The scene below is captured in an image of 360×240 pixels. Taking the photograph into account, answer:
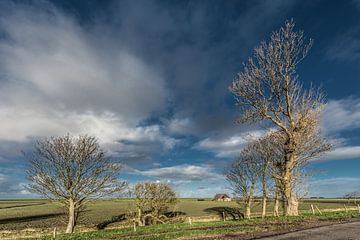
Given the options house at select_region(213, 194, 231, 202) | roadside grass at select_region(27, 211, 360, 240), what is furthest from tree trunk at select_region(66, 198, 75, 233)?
house at select_region(213, 194, 231, 202)

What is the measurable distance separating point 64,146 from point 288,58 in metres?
31.0

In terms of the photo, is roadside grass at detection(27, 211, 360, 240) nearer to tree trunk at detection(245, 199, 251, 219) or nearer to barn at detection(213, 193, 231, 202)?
tree trunk at detection(245, 199, 251, 219)

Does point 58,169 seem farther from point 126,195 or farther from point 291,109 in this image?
point 291,109

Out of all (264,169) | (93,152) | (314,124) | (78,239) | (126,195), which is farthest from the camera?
(264,169)

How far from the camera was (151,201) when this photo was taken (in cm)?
4731

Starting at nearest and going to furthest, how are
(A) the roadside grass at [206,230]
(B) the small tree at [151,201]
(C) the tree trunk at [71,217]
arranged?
(A) the roadside grass at [206,230], (C) the tree trunk at [71,217], (B) the small tree at [151,201]

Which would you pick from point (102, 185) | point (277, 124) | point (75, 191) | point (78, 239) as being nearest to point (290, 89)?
point (277, 124)

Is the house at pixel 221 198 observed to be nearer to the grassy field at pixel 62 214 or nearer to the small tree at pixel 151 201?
the grassy field at pixel 62 214

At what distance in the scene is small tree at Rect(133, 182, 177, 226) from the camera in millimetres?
46562

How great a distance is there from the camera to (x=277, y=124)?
2961 cm

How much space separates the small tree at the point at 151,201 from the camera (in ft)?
153

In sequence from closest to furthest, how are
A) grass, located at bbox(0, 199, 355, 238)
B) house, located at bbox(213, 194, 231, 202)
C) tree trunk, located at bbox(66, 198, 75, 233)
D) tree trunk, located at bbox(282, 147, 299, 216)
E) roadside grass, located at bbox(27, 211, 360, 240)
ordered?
roadside grass, located at bbox(27, 211, 360, 240)
tree trunk, located at bbox(282, 147, 299, 216)
tree trunk, located at bbox(66, 198, 75, 233)
grass, located at bbox(0, 199, 355, 238)
house, located at bbox(213, 194, 231, 202)

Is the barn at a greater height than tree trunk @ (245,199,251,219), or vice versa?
the barn

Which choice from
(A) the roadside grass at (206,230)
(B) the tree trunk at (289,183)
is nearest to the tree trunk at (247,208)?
(B) the tree trunk at (289,183)
